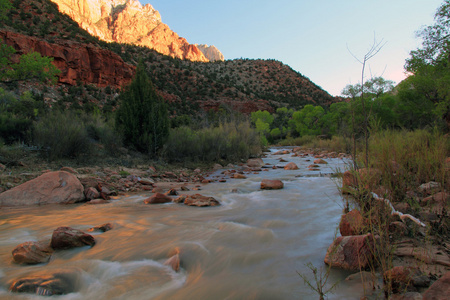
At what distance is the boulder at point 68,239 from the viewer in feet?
9.89

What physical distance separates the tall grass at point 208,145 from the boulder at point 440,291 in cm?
1014

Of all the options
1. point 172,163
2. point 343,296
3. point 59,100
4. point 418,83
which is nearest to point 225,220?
point 343,296

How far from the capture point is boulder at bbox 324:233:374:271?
7.55 feet

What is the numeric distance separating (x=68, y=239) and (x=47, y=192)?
2.94 metres

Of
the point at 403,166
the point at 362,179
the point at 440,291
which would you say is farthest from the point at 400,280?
the point at 403,166

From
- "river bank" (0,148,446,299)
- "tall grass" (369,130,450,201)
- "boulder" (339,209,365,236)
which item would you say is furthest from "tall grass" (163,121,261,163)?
"boulder" (339,209,365,236)

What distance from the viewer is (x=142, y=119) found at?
35.9 ft

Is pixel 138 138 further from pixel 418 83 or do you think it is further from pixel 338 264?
pixel 418 83

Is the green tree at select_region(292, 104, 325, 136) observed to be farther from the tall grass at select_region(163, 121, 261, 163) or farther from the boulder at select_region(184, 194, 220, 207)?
the boulder at select_region(184, 194, 220, 207)

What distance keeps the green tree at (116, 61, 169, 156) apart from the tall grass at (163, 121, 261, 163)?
0.61m

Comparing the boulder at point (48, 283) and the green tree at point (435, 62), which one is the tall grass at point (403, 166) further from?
the green tree at point (435, 62)

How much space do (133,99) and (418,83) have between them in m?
15.6

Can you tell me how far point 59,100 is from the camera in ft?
80.2

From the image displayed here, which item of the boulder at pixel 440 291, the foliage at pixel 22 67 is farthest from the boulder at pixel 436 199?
the foliage at pixel 22 67
